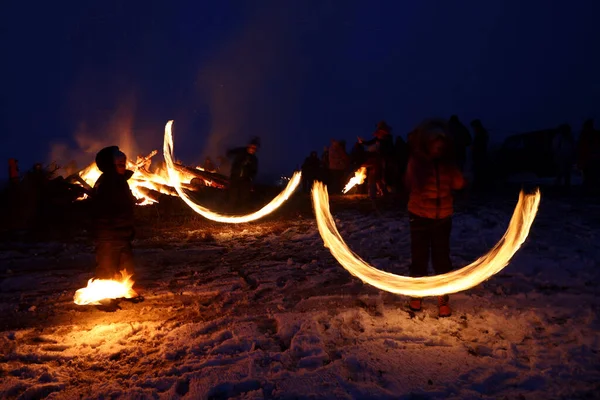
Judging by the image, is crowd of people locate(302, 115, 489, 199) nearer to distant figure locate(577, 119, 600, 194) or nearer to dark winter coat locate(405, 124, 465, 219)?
distant figure locate(577, 119, 600, 194)

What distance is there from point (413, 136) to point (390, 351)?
2.14 m

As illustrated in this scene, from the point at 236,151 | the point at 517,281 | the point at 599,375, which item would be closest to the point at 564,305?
the point at 517,281

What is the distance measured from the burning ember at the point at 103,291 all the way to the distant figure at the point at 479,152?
1103 cm

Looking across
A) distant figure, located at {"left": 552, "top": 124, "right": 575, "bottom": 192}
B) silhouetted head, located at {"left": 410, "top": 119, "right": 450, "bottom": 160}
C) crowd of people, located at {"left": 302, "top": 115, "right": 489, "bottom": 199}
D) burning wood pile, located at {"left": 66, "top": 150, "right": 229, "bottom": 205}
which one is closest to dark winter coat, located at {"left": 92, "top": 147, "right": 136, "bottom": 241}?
silhouetted head, located at {"left": 410, "top": 119, "right": 450, "bottom": 160}

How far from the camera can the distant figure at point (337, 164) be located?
53.5ft

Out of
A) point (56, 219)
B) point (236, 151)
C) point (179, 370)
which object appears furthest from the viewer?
point (236, 151)

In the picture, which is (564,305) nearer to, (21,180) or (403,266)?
(403,266)

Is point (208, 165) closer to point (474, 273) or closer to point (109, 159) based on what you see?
point (109, 159)

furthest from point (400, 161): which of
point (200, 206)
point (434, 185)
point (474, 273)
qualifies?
point (434, 185)

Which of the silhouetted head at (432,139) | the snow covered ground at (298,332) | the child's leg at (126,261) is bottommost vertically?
the snow covered ground at (298,332)

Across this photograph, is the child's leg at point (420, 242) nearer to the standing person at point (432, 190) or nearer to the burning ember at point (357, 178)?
the standing person at point (432, 190)

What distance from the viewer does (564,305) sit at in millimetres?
4527

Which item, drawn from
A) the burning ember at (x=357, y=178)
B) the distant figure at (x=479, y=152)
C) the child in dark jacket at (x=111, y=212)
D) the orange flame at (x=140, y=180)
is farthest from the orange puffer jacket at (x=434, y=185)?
the burning ember at (x=357, y=178)

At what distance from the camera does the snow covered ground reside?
127 inches
